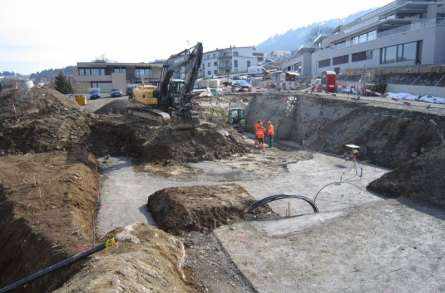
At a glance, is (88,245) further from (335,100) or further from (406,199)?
(335,100)

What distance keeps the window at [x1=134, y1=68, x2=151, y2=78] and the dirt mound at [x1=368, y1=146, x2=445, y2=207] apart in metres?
64.5

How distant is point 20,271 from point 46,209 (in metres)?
2.34

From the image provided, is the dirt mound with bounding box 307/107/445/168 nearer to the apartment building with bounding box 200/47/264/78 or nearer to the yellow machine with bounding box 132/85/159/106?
the yellow machine with bounding box 132/85/159/106

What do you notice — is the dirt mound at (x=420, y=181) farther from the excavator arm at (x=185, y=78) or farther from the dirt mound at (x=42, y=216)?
the excavator arm at (x=185, y=78)

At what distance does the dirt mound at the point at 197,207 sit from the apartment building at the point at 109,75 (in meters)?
58.5

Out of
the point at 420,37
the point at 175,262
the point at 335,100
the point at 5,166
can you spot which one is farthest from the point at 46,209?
the point at 420,37

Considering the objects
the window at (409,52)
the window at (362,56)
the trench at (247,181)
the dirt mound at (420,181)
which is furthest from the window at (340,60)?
the dirt mound at (420,181)

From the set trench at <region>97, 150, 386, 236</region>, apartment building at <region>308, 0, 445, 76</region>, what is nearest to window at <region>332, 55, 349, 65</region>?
apartment building at <region>308, 0, 445, 76</region>

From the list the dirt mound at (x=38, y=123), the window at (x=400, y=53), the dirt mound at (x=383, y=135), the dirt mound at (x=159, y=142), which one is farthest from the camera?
the window at (x=400, y=53)

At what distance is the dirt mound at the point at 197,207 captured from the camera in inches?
421

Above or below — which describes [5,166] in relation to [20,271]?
above

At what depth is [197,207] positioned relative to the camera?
438 inches

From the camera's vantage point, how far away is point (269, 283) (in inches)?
313

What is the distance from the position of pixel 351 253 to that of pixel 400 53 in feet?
116
